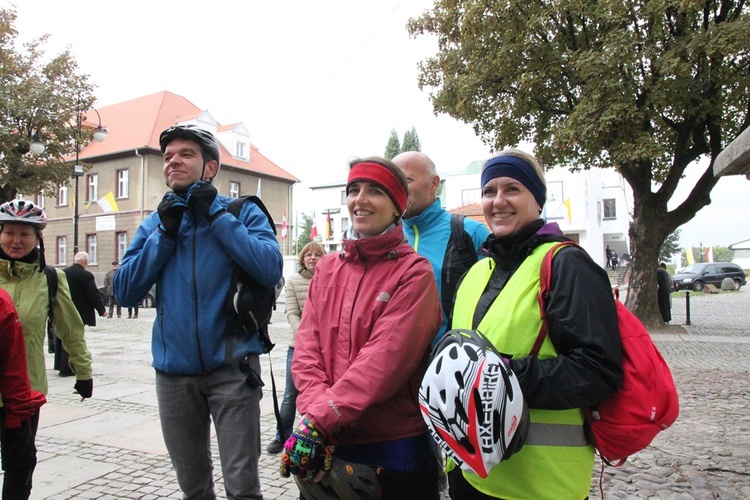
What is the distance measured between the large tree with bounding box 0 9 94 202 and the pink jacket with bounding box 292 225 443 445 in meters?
19.6

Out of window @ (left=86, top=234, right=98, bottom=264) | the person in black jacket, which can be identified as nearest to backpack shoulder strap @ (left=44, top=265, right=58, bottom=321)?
the person in black jacket

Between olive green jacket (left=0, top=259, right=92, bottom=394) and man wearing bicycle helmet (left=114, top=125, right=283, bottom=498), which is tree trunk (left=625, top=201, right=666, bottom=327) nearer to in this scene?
man wearing bicycle helmet (left=114, top=125, right=283, bottom=498)

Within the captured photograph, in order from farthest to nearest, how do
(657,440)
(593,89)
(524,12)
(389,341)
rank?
(524,12) → (593,89) → (657,440) → (389,341)

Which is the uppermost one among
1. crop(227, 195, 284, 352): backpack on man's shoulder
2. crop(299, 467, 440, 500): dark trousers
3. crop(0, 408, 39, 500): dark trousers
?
crop(227, 195, 284, 352): backpack on man's shoulder

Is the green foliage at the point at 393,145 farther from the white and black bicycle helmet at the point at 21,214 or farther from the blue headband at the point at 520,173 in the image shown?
the blue headband at the point at 520,173

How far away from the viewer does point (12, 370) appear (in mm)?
2590

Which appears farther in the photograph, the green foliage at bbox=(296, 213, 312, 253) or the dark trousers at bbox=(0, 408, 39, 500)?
the green foliage at bbox=(296, 213, 312, 253)

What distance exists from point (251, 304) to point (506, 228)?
116 cm

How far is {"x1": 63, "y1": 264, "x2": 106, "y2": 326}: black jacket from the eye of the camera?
29.0ft

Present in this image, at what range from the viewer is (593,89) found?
11867 mm

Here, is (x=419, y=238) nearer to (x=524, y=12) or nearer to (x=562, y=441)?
(x=562, y=441)

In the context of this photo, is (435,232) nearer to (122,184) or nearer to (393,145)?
(122,184)

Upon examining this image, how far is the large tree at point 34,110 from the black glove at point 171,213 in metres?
18.8

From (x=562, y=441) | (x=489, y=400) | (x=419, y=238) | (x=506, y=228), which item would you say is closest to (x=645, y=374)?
(x=562, y=441)
